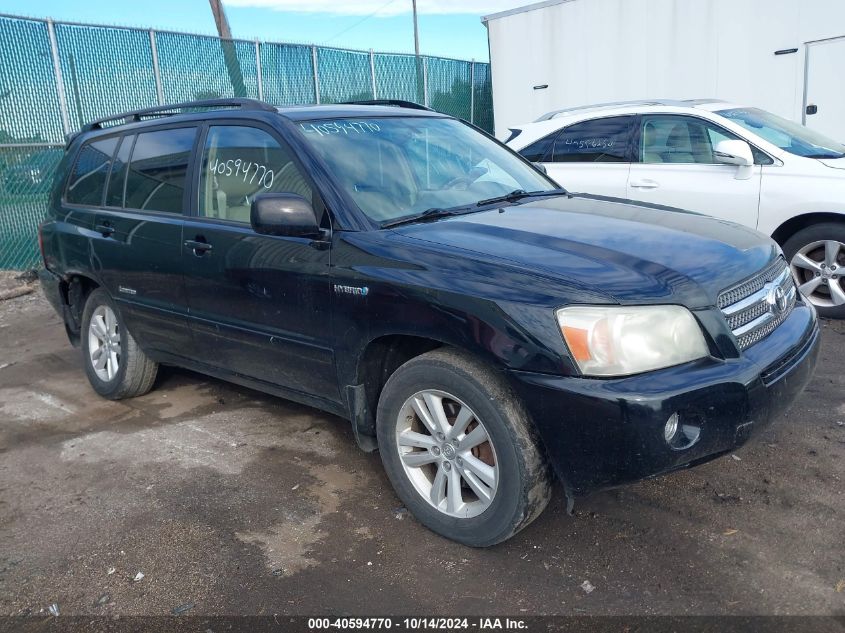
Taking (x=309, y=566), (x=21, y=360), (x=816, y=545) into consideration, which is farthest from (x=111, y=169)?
(x=816, y=545)

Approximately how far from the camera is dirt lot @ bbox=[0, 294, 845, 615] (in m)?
2.75

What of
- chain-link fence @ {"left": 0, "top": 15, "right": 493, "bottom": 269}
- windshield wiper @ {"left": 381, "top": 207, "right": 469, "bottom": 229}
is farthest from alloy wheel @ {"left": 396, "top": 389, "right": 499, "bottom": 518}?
chain-link fence @ {"left": 0, "top": 15, "right": 493, "bottom": 269}

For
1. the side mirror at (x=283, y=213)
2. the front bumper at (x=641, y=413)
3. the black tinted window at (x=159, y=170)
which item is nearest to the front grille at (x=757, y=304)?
the front bumper at (x=641, y=413)

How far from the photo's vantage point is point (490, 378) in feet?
9.20

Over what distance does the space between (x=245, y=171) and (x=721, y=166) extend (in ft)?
14.0

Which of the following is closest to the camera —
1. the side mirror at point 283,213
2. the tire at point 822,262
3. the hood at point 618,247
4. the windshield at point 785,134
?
the hood at point 618,247

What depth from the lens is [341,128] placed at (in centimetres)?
381

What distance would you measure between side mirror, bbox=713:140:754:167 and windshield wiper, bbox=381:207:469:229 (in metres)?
3.42

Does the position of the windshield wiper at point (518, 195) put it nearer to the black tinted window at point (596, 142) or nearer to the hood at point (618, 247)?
the hood at point (618, 247)

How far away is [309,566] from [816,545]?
2.01 meters

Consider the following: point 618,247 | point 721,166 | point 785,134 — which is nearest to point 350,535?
point 618,247

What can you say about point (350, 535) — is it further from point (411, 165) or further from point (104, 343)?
point (104, 343)

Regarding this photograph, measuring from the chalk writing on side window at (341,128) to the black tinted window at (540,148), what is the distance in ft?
12.2

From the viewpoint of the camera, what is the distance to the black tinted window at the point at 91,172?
16.1 feet
